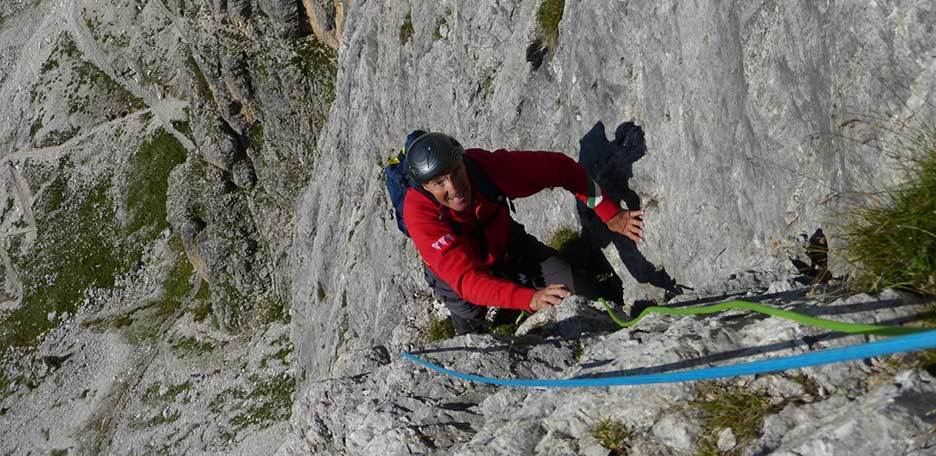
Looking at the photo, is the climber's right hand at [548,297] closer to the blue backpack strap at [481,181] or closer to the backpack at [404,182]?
the backpack at [404,182]

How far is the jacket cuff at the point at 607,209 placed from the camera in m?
10.5

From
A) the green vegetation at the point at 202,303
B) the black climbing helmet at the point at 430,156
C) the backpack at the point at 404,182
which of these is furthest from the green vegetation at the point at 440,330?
the green vegetation at the point at 202,303

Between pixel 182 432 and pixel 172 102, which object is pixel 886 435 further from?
pixel 172 102

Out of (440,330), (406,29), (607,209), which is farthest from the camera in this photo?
(406,29)

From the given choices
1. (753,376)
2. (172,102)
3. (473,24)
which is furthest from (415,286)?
(172,102)

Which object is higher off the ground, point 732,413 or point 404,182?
point 404,182

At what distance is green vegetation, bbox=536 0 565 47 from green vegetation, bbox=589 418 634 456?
9.96 m

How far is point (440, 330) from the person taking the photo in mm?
13609

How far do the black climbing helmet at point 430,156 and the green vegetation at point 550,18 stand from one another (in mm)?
6145

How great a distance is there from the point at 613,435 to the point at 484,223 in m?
5.31

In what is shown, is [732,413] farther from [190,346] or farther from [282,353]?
[190,346]

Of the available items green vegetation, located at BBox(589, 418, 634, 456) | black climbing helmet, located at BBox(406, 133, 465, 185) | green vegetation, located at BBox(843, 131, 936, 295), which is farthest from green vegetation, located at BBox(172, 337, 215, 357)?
green vegetation, located at BBox(843, 131, 936, 295)

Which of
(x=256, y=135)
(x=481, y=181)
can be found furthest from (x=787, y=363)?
(x=256, y=135)

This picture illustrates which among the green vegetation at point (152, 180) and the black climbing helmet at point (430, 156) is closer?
the black climbing helmet at point (430, 156)
